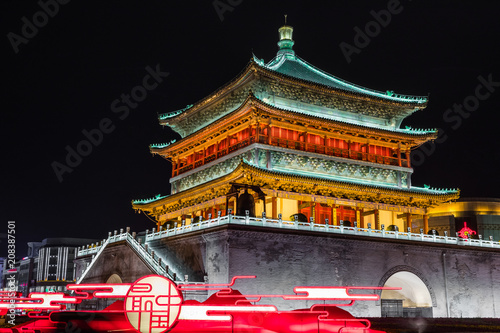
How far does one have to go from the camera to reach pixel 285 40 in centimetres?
4034

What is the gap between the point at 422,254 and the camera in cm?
3034

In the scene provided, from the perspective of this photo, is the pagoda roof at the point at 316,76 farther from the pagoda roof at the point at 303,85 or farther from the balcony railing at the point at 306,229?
the balcony railing at the point at 306,229

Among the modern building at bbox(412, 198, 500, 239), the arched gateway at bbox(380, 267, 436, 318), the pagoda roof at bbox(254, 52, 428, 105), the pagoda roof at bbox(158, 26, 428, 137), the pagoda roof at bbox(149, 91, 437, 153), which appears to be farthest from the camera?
the modern building at bbox(412, 198, 500, 239)

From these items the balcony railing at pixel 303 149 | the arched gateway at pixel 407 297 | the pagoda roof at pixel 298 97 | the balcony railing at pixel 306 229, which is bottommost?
the arched gateway at pixel 407 297

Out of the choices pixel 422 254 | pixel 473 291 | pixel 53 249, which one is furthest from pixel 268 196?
pixel 53 249

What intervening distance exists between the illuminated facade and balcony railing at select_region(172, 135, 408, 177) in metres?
0.07

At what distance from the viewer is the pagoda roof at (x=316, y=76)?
117ft

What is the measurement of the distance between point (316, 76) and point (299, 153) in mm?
8387

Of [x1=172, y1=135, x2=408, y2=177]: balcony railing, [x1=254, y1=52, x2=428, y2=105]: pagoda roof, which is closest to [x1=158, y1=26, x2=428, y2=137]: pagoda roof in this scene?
[x1=254, y1=52, x2=428, y2=105]: pagoda roof

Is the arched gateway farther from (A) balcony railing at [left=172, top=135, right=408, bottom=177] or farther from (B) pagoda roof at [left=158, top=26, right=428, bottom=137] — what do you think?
(B) pagoda roof at [left=158, top=26, right=428, bottom=137]

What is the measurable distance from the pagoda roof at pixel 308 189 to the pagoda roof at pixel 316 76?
22.0 ft

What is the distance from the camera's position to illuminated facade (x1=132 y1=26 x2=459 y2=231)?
3052cm

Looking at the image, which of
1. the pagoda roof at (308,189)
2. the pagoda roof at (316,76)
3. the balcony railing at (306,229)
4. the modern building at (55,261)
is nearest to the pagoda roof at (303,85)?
the pagoda roof at (316,76)

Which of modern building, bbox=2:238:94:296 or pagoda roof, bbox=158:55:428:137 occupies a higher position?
pagoda roof, bbox=158:55:428:137
